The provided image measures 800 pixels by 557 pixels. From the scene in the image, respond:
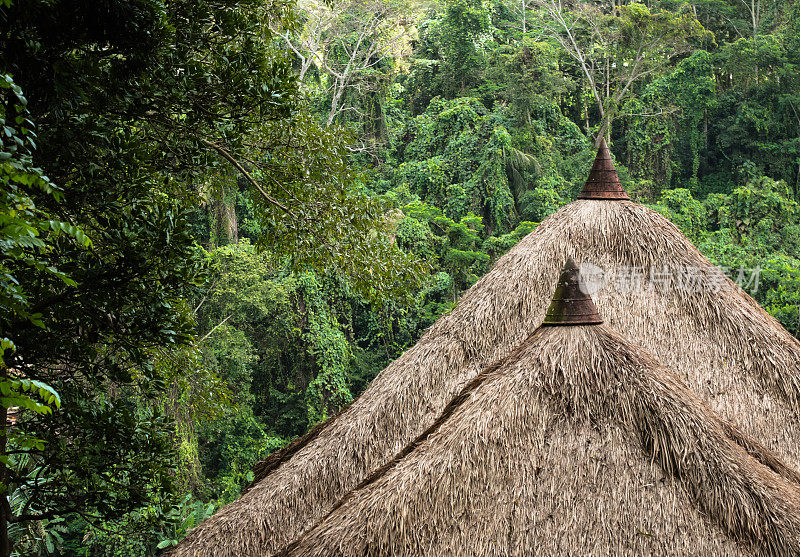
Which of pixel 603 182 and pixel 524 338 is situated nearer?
pixel 524 338

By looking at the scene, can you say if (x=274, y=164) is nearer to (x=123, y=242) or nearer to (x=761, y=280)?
(x=123, y=242)

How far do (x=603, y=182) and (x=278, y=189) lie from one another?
258 centimetres

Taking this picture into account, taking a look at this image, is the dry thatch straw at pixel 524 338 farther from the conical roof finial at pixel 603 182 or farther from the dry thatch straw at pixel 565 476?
the dry thatch straw at pixel 565 476

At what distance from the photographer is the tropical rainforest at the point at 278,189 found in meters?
3.46

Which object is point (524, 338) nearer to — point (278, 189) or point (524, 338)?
point (524, 338)

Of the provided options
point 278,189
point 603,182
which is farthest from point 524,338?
point 278,189

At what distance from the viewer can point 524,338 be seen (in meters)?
5.09

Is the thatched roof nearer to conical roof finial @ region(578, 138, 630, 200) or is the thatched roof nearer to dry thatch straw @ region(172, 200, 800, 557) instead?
dry thatch straw @ region(172, 200, 800, 557)

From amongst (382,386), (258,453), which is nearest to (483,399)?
(382,386)

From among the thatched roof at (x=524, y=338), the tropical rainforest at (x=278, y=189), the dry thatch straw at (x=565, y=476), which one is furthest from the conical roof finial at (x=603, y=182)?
the dry thatch straw at (x=565, y=476)

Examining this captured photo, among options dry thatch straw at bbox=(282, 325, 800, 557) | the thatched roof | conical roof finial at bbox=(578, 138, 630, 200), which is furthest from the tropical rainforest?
conical roof finial at bbox=(578, 138, 630, 200)

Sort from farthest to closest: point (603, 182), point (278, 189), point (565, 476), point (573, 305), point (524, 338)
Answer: point (603, 182) < point (278, 189) < point (524, 338) < point (573, 305) < point (565, 476)

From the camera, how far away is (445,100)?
21531 millimetres

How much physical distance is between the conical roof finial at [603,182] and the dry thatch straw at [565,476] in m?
2.24
